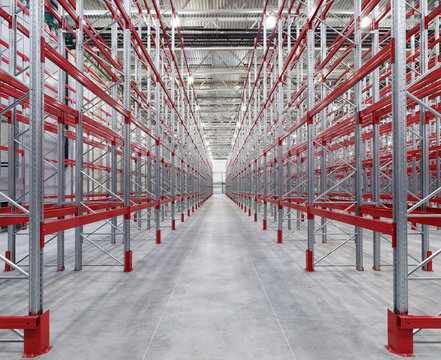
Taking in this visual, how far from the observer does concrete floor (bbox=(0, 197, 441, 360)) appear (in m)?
2.73

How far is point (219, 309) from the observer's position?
360 centimetres

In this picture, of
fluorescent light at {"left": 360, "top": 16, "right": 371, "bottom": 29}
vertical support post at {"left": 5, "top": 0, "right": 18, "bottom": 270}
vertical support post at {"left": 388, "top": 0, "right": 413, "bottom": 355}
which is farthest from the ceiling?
vertical support post at {"left": 388, "top": 0, "right": 413, "bottom": 355}

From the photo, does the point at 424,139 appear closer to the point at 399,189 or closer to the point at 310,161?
the point at 310,161

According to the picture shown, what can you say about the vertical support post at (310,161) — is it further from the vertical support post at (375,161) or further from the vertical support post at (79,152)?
the vertical support post at (79,152)

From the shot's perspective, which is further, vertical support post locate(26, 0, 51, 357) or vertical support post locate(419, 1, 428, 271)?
vertical support post locate(419, 1, 428, 271)

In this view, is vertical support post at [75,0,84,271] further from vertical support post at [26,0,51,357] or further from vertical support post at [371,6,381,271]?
vertical support post at [371,6,381,271]

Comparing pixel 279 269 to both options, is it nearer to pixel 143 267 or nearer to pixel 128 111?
pixel 143 267

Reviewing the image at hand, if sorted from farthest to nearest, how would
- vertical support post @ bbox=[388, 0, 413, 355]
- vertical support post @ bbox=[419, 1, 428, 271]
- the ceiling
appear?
the ceiling
vertical support post @ bbox=[419, 1, 428, 271]
vertical support post @ bbox=[388, 0, 413, 355]

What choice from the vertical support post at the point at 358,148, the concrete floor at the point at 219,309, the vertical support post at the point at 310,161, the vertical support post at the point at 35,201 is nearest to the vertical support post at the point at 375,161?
the vertical support post at the point at 358,148

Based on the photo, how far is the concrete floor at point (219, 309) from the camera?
107 inches

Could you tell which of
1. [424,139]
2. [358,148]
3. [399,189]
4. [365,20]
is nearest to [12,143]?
[399,189]

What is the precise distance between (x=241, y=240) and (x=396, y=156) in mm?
5975

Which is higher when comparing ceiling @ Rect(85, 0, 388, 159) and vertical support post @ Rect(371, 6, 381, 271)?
ceiling @ Rect(85, 0, 388, 159)

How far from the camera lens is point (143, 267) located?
556 centimetres
